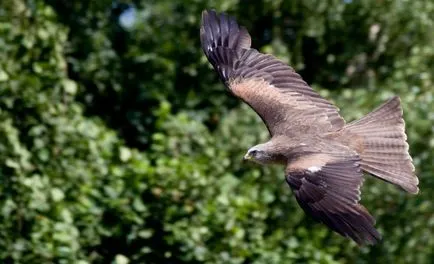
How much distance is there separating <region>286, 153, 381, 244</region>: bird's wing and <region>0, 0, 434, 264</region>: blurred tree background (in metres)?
2.15

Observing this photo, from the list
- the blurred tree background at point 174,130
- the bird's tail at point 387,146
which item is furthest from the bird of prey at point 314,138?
the blurred tree background at point 174,130

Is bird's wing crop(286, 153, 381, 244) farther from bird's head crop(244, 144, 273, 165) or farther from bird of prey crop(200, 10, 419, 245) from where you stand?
bird's head crop(244, 144, 273, 165)

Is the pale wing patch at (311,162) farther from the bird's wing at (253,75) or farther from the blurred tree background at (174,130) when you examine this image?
the blurred tree background at (174,130)

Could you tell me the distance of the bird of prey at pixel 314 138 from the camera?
763 cm

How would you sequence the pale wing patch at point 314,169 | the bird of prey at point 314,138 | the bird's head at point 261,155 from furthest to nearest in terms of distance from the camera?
the bird's head at point 261,155 < the pale wing patch at point 314,169 < the bird of prey at point 314,138

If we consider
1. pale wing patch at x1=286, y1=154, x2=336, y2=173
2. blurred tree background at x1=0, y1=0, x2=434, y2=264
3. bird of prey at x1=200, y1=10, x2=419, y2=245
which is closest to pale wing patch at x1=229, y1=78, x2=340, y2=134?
bird of prey at x1=200, y1=10, x2=419, y2=245

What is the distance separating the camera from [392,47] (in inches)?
493

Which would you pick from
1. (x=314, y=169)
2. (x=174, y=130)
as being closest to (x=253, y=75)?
(x=174, y=130)

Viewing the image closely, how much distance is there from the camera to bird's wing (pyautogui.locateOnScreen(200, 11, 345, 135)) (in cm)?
921

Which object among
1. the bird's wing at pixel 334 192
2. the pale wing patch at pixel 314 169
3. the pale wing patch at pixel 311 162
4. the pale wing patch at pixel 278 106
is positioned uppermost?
the pale wing patch at pixel 278 106

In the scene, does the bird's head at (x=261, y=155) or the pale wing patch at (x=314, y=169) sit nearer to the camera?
the pale wing patch at (x=314, y=169)

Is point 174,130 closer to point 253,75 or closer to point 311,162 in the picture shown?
point 253,75

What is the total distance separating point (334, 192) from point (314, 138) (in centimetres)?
93

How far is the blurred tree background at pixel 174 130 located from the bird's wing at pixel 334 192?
2148 mm
